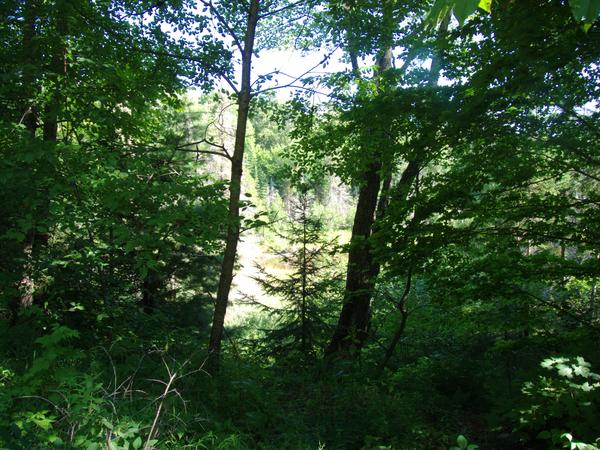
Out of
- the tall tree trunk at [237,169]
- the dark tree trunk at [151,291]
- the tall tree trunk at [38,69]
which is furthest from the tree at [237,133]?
the dark tree trunk at [151,291]

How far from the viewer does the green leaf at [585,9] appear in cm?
81

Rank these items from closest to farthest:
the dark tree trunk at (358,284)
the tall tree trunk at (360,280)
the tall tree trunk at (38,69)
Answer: the tall tree trunk at (38,69), the tall tree trunk at (360,280), the dark tree trunk at (358,284)

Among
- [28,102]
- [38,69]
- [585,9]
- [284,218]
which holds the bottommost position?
[284,218]

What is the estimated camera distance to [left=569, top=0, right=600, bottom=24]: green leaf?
0.81 metres

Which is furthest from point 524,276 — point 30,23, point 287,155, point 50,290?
point 30,23

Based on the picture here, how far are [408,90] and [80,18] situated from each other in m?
4.19

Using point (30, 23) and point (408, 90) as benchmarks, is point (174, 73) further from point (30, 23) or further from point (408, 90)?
point (408, 90)

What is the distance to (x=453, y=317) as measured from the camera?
5.82m

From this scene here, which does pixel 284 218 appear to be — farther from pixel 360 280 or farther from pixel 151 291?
pixel 151 291

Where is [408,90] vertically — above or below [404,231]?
above

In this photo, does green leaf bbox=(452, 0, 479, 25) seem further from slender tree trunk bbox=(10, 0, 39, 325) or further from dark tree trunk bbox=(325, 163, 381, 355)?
dark tree trunk bbox=(325, 163, 381, 355)

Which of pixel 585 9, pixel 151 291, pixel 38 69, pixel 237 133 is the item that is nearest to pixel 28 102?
pixel 38 69

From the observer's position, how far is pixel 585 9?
81 cm

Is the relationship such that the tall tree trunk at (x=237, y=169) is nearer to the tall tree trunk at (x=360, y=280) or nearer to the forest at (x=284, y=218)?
the forest at (x=284, y=218)
